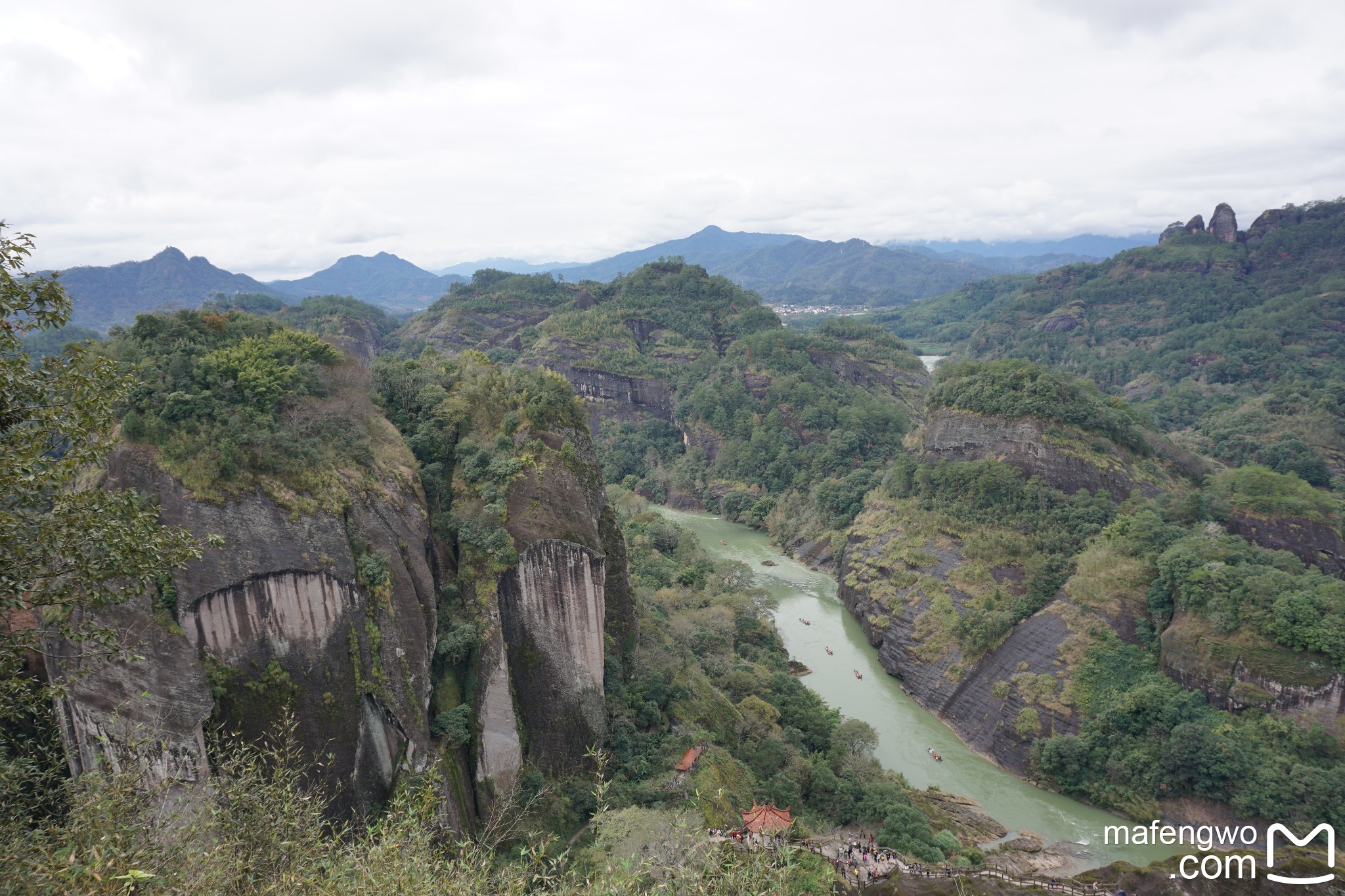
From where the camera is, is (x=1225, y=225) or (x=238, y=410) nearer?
(x=238, y=410)

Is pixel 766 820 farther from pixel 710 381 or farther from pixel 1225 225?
pixel 1225 225

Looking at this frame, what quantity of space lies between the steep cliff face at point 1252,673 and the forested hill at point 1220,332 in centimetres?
2698

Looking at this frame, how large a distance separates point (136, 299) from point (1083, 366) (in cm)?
14425

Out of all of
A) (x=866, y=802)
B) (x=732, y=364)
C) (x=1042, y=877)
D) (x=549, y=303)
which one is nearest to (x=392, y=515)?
(x=866, y=802)

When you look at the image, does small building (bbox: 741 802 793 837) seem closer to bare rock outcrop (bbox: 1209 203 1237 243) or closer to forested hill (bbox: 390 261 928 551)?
forested hill (bbox: 390 261 928 551)

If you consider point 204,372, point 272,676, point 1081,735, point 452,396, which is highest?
point 204,372

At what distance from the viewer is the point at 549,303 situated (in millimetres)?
90062

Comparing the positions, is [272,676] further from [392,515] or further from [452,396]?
[452,396]

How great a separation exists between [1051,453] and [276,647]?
1366 inches

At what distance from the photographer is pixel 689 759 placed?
19.9 m

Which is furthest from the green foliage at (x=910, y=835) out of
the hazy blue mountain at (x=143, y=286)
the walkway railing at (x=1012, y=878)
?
the hazy blue mountain at (x=143, y=286)

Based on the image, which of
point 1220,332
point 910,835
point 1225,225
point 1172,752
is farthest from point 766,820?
point 1225,225

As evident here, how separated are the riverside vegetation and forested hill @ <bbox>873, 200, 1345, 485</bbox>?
3.77ft

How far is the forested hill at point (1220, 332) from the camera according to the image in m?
51.9
